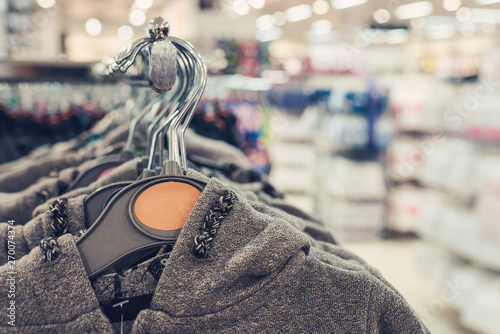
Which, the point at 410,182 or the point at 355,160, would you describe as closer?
the point at 355,160

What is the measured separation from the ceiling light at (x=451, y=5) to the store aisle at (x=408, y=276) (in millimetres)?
5971

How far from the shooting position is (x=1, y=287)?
1.70ft

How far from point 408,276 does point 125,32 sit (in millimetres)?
10326

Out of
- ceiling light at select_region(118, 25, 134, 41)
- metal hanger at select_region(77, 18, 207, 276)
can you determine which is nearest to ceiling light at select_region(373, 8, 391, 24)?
ceiling light at select_region(118, 25, 134, 41)

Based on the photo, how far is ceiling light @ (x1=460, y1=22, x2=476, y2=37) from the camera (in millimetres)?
10773

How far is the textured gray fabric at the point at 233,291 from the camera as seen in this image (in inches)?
20.8

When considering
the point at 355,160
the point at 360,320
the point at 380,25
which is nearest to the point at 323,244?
the point at 360,320

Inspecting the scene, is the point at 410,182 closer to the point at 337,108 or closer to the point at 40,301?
the point at 337,108

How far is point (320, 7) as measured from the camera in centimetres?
1019

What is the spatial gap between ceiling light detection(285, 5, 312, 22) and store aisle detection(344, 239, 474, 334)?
7584mm

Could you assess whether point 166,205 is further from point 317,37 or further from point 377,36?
point 317,37

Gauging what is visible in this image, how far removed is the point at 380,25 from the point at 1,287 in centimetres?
817

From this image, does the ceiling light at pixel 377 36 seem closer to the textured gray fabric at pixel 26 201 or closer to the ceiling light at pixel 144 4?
the ceiling light at pixel 144 4

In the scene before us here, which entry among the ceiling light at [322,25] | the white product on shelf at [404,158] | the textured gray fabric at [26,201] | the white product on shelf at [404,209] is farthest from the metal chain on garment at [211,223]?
the ceiling light at [322,25]
